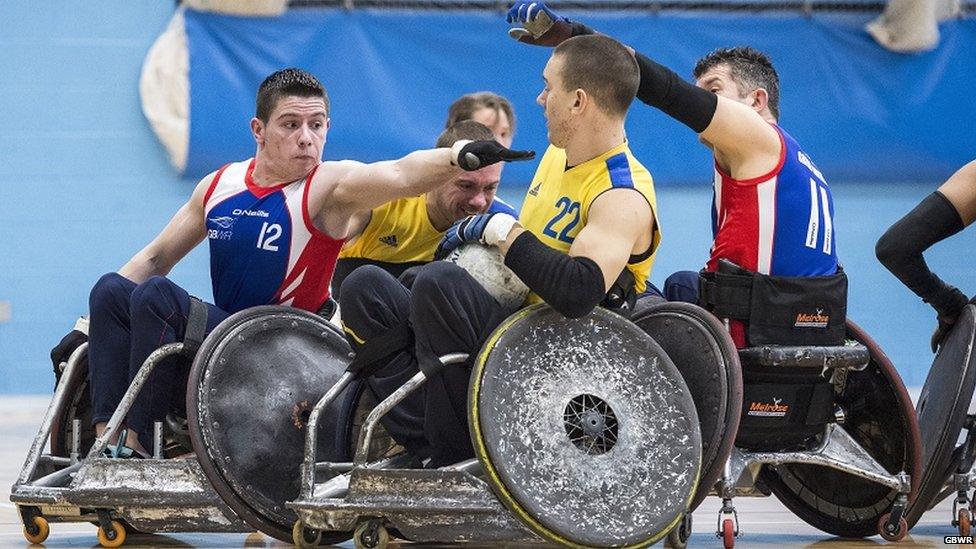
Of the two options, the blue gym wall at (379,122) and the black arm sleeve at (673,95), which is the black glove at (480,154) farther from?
the blue gym wall at (379,122)

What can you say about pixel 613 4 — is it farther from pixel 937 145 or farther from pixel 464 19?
pixel 937 145

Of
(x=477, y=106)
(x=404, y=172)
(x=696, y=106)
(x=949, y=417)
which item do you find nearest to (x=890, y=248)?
(x=949, y=417)

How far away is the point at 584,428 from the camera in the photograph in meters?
3.38

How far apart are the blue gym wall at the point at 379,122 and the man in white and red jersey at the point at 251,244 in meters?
4.28

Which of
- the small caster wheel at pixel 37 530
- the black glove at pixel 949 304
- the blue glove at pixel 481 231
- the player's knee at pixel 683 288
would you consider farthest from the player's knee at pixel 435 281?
the black glove at pixel 949 304

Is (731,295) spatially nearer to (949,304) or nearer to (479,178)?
(949,304)

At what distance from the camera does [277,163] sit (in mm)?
4465

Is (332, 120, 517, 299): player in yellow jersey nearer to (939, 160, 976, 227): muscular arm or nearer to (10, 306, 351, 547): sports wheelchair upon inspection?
(10, 306, 351, 547): sports wheelchair

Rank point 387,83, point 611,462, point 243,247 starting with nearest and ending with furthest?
point 611,462 → point 243,247 → point 387,83

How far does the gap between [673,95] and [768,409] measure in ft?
2.98

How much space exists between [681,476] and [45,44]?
6.78m

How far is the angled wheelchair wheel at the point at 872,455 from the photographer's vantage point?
13.9 ft

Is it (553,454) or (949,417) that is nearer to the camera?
(553,454)

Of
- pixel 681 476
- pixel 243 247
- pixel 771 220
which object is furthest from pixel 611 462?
pixel 243 247
